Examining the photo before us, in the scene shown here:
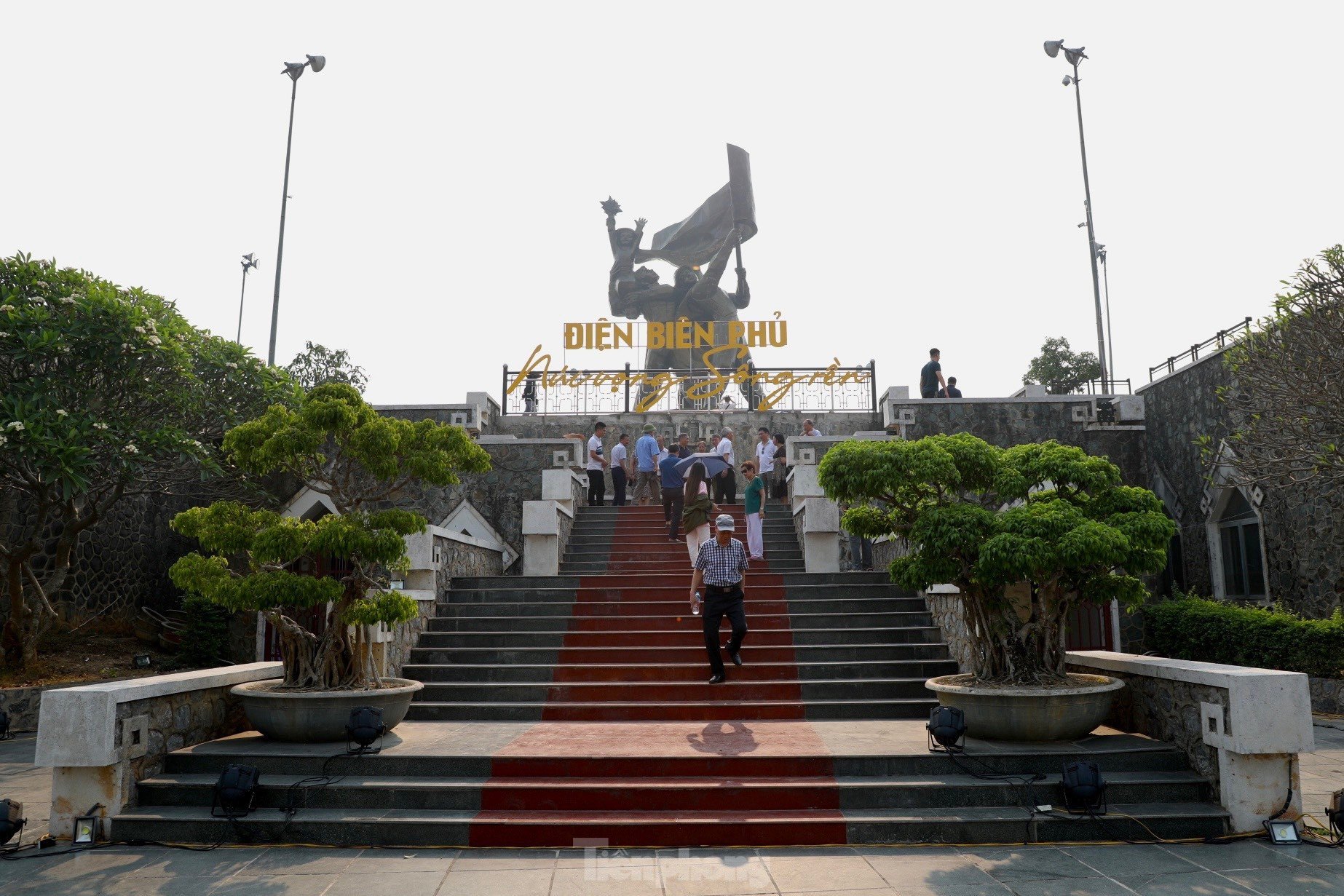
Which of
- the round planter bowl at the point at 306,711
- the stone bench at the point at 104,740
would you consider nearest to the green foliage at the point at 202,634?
the round planter bowl at the point at 306,711

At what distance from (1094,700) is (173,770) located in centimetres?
644

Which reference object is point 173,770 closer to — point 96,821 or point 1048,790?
point 96,821

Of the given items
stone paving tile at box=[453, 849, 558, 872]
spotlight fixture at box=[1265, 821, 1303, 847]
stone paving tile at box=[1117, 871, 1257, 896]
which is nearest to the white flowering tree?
stone paving tile at box=[453, 849, 558, 872]

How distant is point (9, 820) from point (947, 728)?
5.88m

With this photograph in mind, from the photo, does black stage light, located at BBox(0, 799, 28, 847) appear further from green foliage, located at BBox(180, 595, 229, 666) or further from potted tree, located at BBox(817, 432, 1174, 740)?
green foliage, located at BBox(180, 595, 229, 666)

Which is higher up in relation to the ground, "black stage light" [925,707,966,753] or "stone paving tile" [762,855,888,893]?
"black stage light" [925,707,966,753]

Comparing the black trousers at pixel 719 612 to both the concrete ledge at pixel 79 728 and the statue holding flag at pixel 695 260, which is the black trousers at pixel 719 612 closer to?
the concrete ledge at pixel 79 728

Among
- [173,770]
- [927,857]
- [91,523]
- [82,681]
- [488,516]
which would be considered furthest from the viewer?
[488,516]

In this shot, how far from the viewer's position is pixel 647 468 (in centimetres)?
1583

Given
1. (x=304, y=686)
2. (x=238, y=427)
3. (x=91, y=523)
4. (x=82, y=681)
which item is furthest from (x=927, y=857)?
(x=91, y=523)

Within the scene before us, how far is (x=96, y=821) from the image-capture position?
6.11 m

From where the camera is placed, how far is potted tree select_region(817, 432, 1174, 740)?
6805 millimetres

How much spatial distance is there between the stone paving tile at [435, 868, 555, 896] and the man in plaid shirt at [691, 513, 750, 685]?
374cm

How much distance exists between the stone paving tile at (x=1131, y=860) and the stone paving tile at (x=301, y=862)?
13.7 feet
